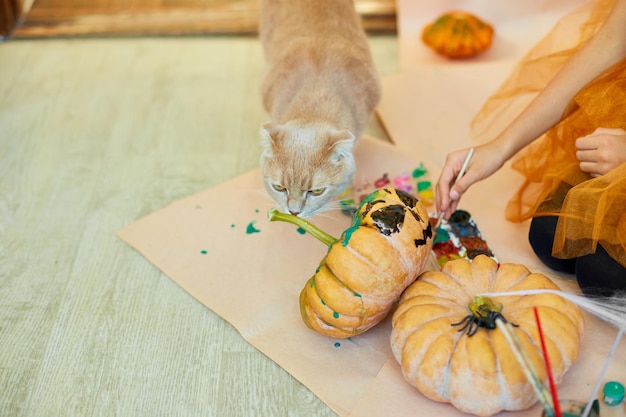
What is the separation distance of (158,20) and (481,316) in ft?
6.69

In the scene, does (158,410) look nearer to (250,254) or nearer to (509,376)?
(250,254)

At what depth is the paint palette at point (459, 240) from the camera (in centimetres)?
151

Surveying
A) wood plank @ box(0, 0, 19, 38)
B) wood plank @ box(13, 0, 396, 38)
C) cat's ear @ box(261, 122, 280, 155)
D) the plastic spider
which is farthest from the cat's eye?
wood plank @ box(0, 0, 19, 38)

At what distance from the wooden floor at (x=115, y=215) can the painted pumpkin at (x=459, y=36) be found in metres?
0.20

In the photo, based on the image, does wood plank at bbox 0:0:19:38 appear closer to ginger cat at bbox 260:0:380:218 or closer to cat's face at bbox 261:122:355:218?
ginger cat at bbox 260:0:380:218

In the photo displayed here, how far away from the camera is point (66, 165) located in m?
1.98

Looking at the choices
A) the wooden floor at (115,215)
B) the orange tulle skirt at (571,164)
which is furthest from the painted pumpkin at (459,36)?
the orange tulle skirt at (571,164)

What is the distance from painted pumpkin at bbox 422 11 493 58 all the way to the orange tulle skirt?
0.52 m

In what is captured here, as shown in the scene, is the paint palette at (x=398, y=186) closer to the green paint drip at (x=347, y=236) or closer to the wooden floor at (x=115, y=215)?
the wooden floor at (x=115, y=215)

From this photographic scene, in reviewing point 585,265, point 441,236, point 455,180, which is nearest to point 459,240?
point 441,236

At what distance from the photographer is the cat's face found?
1486 mm

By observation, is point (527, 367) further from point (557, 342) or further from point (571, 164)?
point (571, 164)

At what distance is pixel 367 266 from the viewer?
1211mm

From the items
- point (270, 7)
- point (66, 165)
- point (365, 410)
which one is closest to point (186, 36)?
point (270, 7)
